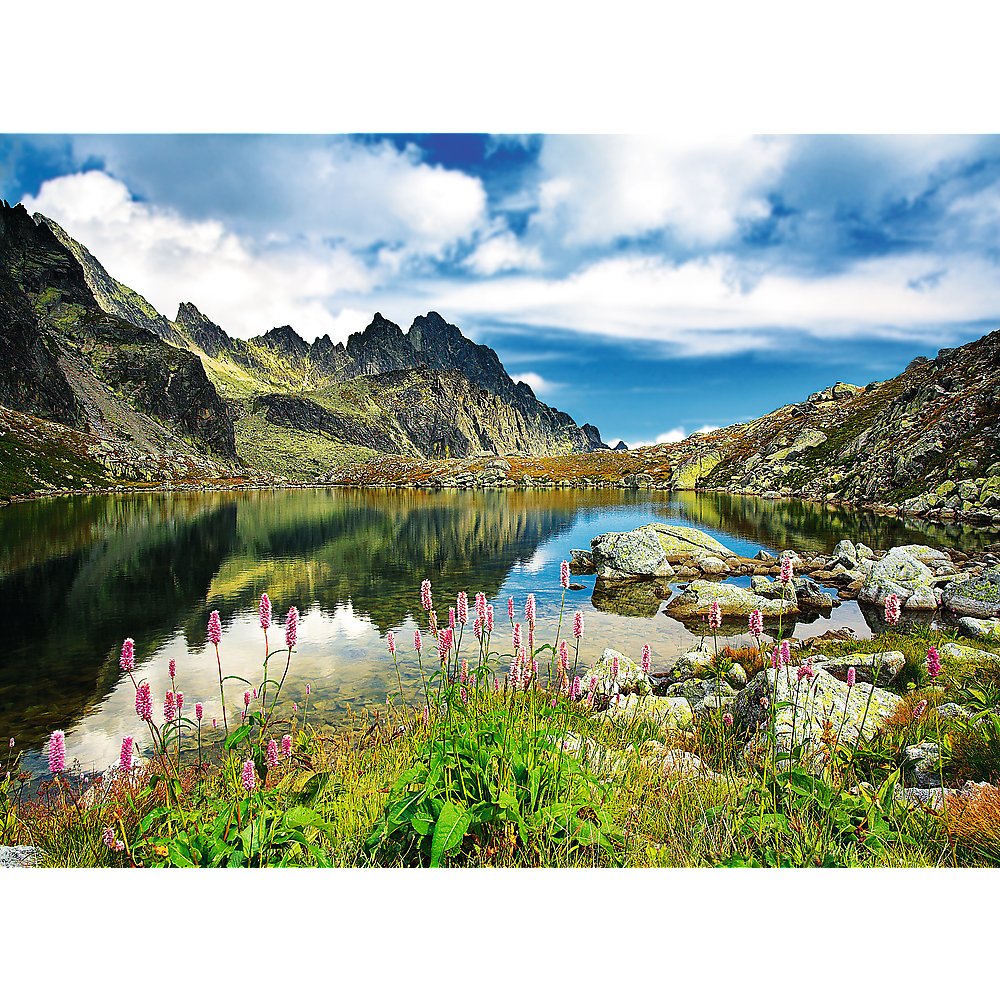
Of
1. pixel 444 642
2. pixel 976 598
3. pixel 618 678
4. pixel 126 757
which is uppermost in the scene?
pixel 444 642

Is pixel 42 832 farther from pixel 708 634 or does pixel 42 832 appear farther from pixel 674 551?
pixel 674 551

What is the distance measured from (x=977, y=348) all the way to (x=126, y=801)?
12418 centimetres

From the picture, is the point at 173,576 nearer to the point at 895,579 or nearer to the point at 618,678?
the point at 618,678

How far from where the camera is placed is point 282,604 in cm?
2455

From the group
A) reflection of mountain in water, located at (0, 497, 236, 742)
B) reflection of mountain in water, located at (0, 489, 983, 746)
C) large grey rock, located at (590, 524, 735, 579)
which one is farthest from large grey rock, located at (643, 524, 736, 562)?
reflection of mountain in water, located at (0, 497, 236, 742)

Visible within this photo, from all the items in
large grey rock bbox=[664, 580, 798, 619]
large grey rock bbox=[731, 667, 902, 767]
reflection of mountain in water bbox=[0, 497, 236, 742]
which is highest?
large grey rock bbox=[731, 667, 902, 767]

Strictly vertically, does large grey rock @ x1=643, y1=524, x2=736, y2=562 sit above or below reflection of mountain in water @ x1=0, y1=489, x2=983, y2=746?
above

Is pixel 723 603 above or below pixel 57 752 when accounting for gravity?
below

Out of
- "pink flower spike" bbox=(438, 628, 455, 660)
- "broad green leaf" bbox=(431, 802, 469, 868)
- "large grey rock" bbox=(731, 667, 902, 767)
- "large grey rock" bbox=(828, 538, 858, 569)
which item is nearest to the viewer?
"broad green leaf" bbox=(431, 802, 469, 868)

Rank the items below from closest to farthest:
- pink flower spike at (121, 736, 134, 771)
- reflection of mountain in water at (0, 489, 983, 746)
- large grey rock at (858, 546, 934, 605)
Answer: pink flower spike at (121, 736, 134, 771) < reflection of mountain in water at (0, 489, 983, 746) < large grey rock at (858, 546, 934, 605)

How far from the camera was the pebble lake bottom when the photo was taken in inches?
553

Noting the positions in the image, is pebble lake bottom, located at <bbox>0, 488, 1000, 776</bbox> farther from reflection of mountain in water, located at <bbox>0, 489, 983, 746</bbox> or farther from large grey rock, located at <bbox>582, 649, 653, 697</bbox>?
large grey rock, located at <bbox>582, 649, 653, 697</bbox>

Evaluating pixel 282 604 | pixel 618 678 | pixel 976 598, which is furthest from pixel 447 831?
pixel 282 604

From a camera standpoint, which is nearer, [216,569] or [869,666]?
[869,666]
